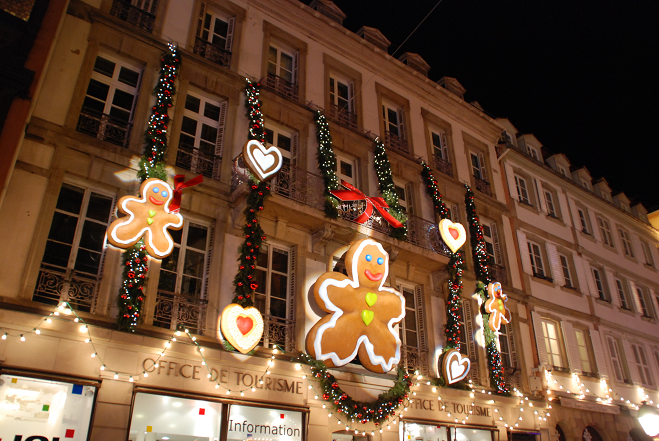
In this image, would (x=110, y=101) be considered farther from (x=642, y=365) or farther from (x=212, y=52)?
(x=642, y=365)

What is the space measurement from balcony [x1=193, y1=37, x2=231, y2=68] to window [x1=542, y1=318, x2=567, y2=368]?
12.1 m

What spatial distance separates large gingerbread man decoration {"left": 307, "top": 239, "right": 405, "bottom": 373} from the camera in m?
9.64

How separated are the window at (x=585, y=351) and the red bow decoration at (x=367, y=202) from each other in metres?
9.03

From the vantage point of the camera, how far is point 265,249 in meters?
10.7

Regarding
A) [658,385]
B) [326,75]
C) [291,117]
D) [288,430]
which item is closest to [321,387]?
[288,430]

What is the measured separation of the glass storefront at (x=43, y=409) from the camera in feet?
22.3

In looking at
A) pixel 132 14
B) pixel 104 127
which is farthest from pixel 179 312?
pixel 132 14

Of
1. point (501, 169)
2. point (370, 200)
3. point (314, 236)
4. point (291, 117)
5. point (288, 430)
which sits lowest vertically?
point (288, 430)

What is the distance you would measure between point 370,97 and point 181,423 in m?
10.2

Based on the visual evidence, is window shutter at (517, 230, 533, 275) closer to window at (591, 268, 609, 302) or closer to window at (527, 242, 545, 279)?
window at (527, 242, 545, 279)

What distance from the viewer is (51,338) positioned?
7383 millimetres

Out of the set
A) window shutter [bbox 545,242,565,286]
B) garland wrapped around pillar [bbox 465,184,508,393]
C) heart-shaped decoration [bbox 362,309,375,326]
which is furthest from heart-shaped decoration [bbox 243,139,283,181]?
window shutter [bbox 545,242,565,286]

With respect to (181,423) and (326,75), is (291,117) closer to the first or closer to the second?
(326,75)

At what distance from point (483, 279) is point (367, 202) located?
4898mm
